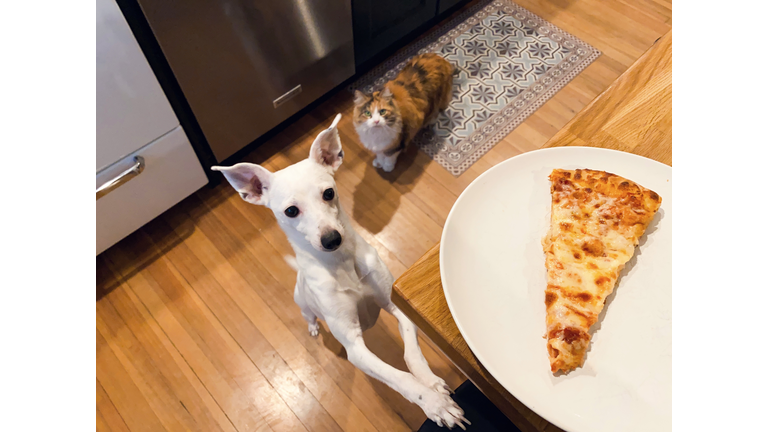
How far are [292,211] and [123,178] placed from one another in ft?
3.42

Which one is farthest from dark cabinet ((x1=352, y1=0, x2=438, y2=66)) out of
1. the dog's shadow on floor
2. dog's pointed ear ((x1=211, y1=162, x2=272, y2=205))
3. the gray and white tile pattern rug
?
dog's pointed ear ((x1=211, y1=162, x2=272, y2=205))

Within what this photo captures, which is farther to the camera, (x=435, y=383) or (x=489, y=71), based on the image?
(x=489, y=71)

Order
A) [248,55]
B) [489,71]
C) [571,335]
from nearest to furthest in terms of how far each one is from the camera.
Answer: [571,335] < [248,55] < [489,71]

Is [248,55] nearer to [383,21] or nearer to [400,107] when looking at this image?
[400,107]

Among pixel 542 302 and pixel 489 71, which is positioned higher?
pixel 542 302

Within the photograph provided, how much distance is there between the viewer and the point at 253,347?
183 centimetres

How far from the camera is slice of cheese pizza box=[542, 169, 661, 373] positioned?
701 millimetres

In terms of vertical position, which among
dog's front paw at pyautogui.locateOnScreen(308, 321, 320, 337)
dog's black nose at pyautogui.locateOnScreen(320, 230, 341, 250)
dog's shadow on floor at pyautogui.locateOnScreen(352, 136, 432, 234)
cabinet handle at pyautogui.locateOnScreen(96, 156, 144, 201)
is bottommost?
dog's front paw at pyautogui.locateOnScreen(308, 321, 320, 337)

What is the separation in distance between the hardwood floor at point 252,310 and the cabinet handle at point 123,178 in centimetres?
48

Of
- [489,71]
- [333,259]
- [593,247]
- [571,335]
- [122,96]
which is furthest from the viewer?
[489,71]

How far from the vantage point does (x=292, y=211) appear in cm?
105

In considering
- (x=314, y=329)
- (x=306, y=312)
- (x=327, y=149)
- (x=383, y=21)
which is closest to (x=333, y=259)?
(x=327, y=149)

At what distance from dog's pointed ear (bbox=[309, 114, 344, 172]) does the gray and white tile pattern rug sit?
115 cm

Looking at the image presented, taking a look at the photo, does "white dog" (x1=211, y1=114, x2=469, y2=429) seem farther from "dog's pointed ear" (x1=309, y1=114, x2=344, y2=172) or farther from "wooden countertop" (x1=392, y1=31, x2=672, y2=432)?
"wooden countertop" (x1=392, y1=31, x2=672, y2=432)
